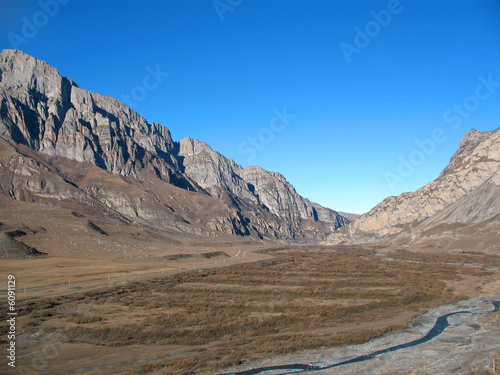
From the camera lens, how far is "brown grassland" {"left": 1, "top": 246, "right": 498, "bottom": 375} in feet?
81.6

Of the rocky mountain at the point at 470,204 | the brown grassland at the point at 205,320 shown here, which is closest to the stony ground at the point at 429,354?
the brown grassland at the point at 205,320

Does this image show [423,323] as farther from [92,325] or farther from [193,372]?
[92,325]

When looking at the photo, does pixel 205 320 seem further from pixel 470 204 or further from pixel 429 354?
pixel 470 204

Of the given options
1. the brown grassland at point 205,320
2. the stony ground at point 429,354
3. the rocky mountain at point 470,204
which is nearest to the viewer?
the stony ground at point 429,354

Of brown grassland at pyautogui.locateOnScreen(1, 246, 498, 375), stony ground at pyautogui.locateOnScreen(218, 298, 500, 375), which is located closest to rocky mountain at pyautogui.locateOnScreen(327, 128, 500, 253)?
brown grassland at pyautogui.locateOnScreen(1, 246, 498, 375)

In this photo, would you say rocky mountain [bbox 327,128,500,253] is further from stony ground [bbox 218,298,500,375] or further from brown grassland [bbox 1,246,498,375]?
stony ground [bbox 218,298,500,375]

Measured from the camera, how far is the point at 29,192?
182 meters

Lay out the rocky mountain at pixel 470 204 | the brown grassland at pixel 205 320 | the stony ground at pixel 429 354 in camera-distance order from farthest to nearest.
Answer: the rocky mountain at pixel 470 204 → the brown grassland at pixel 205 320 → the stony ground at pixel 429 354

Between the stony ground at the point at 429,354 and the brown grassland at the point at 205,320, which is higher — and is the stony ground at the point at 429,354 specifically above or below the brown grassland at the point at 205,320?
below

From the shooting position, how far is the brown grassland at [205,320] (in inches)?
979

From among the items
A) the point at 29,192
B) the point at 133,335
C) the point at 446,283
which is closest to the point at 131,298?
the point at 133,335

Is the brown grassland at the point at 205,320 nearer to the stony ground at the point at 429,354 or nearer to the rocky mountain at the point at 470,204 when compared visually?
the stony ground at the point at 429,354

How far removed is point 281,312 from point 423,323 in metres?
14.3

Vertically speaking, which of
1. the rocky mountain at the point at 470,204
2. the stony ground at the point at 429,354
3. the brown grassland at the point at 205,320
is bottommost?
the stony ground at the point at 429,354
